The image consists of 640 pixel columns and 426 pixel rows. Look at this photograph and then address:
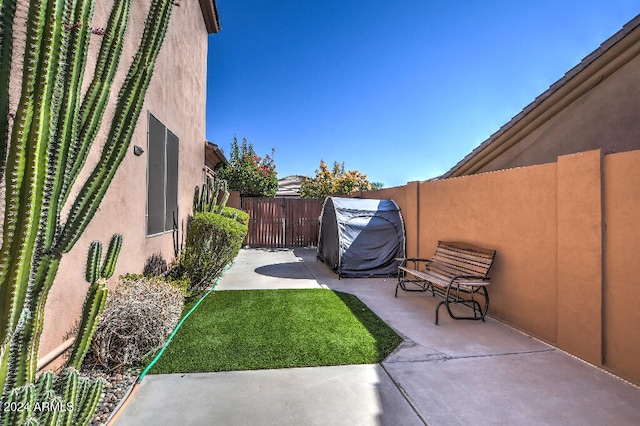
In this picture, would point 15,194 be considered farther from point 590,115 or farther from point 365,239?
point 590,115

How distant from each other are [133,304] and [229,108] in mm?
14226

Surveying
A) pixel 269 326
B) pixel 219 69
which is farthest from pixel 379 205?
pixel 219 69

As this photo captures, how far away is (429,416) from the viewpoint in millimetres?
2592

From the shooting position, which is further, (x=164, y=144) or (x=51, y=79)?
(x=164, y=144)

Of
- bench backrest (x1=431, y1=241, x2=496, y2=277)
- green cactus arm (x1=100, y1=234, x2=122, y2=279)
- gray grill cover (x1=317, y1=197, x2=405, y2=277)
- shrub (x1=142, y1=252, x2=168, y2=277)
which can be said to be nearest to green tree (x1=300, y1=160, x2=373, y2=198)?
gray grill cover (x1=317, y1=197, x2=405, y2=277)

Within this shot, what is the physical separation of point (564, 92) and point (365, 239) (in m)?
5.49

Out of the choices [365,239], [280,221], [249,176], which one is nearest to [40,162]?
[365,239]

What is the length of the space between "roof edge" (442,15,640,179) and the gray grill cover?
3000 mm

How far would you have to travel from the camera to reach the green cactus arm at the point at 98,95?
6.47 feet

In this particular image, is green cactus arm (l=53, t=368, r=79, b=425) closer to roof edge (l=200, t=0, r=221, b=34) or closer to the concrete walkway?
the concrete walkway

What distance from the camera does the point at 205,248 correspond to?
20.3 feet

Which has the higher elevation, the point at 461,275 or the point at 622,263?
the point at 622,263

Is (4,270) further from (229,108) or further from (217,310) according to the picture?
(229,108)

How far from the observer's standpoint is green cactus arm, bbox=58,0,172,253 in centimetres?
205
